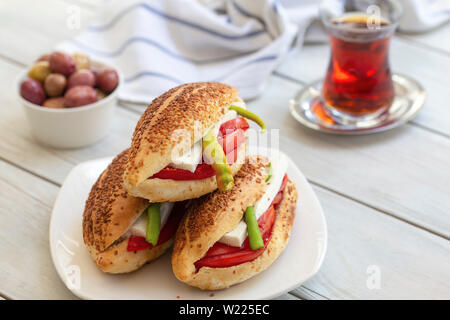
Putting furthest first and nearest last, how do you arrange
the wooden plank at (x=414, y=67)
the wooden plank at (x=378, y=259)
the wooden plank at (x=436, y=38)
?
1. the wooden plank at (x=436, y=38)
2. the wooden plank at (x=414, y=67)
3. the wooden plank at (x=378, y=259)

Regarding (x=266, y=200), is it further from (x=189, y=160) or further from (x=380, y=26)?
(x=380, y=26)

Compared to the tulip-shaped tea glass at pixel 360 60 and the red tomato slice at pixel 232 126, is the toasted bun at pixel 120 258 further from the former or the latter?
the tulip-shaped tea glass at pixel 360 60

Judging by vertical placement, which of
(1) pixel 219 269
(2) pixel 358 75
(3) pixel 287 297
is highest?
(2) pixel 358 75

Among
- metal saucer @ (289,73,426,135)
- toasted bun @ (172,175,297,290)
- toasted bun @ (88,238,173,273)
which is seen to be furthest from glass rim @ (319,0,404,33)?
toasted bun @ (88,238,173,273)

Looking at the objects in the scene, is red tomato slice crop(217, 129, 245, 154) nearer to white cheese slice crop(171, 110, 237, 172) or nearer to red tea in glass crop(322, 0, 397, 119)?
white cheese slice crop(171, 110, 237, 172)

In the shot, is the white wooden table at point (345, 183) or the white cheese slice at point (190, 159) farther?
the white wooden table at point (345, 183)

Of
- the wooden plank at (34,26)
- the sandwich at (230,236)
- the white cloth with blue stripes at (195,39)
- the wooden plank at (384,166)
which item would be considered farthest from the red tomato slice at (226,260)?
the wooden plank at (34,26)

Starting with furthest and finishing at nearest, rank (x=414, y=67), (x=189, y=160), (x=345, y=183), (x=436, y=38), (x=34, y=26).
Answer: (x=34, y=26), (x=436, y=38), (x=414, y=67), (x=345, y=183), (x=189, y=160)

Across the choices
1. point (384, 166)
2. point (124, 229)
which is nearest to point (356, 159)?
point (384, 166)
